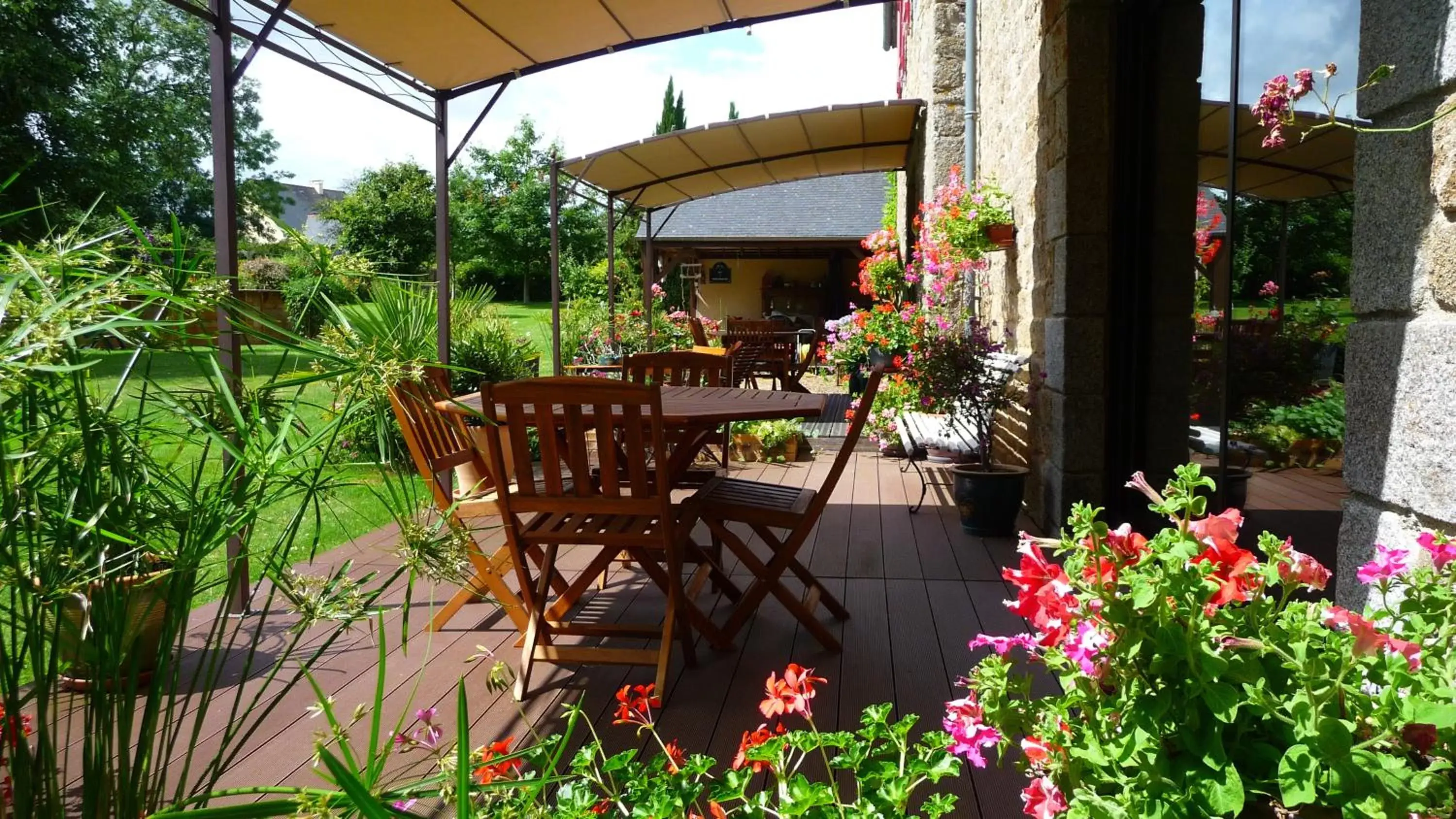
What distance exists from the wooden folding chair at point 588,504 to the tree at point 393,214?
81.3ft

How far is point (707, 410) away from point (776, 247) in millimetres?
15531

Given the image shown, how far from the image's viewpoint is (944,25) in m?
7.98

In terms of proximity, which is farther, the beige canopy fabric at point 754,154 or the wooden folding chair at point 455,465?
the beige canopy fabric at point 754,154

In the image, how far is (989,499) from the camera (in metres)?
4.39

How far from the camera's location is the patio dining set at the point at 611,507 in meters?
2.56

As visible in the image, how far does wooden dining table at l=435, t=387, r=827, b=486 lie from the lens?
288 cm

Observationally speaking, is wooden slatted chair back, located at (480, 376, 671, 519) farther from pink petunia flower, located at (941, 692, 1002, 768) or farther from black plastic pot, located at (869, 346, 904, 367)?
black plastic pot, located at (869, 346, 904, 367)

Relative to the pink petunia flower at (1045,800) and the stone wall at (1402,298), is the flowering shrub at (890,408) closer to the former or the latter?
the stone wall at (1402,298)

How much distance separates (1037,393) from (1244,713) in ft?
12.0

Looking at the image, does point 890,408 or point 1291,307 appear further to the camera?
point 890,408

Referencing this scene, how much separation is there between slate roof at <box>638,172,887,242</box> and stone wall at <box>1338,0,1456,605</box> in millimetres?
15047

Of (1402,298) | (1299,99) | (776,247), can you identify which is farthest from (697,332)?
(1402,298)

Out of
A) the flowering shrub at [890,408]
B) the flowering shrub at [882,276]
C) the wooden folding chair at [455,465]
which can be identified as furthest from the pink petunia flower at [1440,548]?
the flowering shrub at [882,276]

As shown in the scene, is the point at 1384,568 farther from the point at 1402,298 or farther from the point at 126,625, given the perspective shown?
the point at 126,625
